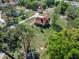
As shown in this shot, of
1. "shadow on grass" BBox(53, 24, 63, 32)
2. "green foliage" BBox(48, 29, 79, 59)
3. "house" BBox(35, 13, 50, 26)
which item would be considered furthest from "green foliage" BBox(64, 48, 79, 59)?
"house" BBox(35, 13, 50, 26)

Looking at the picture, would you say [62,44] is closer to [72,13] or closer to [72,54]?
[72,54]

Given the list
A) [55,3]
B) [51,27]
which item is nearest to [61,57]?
[51,27]

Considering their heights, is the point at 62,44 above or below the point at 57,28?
above

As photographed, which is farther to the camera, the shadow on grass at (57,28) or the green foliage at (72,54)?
the shadow on grass at (57,28)

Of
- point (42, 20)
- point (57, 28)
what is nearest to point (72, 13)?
point (42, 20)

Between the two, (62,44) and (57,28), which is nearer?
(62,44)

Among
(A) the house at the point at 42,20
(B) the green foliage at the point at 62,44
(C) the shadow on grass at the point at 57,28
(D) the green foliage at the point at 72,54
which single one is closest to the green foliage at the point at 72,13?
(A) the house at the point at 42,20

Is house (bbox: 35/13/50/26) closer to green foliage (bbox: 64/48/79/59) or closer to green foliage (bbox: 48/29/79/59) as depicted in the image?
green foliage (bbox: 48/29/79/59)

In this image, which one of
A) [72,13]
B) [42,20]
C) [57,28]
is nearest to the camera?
[57,28]

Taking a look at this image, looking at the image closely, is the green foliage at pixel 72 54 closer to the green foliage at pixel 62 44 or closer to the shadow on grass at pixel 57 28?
the green foliage at pixel 62 44

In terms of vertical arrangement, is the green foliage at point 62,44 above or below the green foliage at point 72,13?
above

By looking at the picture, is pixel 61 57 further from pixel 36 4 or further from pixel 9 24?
pixel 36 4
